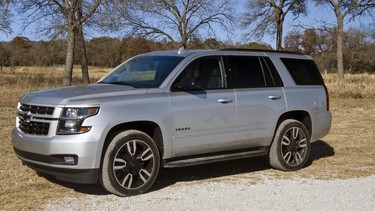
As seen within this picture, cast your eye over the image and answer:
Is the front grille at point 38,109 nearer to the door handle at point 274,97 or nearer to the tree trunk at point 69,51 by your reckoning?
the door handle at point 274,97

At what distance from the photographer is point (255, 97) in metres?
6.93

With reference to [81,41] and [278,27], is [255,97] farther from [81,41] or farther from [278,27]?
[278,27]

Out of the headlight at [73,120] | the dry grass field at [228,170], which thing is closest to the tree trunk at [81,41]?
the dry grass field at [228,170]

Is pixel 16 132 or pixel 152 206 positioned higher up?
pixel 16 132

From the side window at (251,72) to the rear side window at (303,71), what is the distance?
42 cm

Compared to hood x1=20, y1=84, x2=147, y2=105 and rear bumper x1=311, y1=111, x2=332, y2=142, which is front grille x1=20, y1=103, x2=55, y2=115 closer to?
hood x1=20, y1=84, x2=147, y2=105

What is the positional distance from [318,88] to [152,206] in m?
3.96

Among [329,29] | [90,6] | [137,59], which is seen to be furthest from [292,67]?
[329,29]

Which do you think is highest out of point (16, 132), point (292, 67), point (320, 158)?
point (292, 67)

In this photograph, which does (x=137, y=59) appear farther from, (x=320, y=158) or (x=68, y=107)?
(x=320, y=158)

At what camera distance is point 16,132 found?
19.7 feet

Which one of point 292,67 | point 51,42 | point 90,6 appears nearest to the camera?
point 292,67

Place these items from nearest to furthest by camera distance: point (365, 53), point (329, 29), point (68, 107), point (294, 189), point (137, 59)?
point (68, 107) < point (294, 189) < point (137, 59) < point (329, 29) < point (365, 53)

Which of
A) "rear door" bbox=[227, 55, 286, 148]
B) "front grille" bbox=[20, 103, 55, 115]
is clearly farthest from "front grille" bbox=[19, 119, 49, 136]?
"rear door" bbox=[227, 55, 286, 148]
